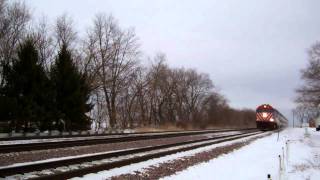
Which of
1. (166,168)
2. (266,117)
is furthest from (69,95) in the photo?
(266,117)

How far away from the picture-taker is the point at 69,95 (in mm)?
38625

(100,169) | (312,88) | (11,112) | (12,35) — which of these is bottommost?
(100,169)

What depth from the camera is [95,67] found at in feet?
197

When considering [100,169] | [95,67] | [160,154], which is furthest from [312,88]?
[100,169]

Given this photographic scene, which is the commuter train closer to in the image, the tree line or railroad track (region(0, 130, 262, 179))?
the tree line

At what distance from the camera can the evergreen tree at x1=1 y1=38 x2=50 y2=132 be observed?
107 feet

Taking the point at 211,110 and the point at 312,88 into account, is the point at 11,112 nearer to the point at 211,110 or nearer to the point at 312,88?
the point at 312,88

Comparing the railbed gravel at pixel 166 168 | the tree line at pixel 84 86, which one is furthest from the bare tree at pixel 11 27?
the railbed gravel at pixel 166 168

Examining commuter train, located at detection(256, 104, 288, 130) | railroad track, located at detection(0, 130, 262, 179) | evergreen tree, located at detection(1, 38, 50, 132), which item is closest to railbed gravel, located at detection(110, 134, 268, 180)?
railroad track, located at detection(0, 130, 262, 179)

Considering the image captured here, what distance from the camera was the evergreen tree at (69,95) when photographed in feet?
126

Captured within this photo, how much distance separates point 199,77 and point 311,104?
211ft

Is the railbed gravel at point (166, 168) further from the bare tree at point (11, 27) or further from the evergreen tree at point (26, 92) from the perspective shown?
the bare tree at point (11, 27)

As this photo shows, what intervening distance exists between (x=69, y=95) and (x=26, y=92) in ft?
17.1

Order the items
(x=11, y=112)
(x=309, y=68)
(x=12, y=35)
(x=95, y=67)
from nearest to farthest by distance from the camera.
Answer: (x=11, y=112) → (x=12, y=35) → (x=309, y=68) → (x=95, y=67)
